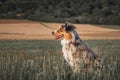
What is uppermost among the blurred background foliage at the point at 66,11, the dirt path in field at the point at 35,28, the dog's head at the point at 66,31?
the dog's head at the point at 66,31

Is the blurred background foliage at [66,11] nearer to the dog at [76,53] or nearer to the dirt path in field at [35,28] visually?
the dirt path in field at [35,28]

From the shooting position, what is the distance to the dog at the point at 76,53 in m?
10.4

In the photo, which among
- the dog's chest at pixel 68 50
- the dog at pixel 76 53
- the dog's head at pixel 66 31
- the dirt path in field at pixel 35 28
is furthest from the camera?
the dirt path in field at pixel 35 28

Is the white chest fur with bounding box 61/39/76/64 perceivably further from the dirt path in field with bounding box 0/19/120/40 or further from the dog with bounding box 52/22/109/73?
the dirt path in field with bounding box 0/19/120/40

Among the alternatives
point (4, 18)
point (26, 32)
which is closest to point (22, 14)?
point (4, 18)

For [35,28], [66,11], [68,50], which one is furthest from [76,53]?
[66,11]

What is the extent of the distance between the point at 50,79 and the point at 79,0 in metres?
70.6

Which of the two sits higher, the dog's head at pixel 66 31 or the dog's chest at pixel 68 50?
the dog's head at pixel 66 31

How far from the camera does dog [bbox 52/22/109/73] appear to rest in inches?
411

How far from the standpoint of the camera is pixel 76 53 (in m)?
10.8

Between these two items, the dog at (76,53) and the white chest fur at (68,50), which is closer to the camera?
the dog at (76,53)

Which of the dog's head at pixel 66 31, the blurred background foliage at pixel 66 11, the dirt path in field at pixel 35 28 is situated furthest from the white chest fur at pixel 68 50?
the blurred background foliage at pixel 66 11

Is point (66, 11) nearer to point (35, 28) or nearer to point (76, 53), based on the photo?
point (35, 28)

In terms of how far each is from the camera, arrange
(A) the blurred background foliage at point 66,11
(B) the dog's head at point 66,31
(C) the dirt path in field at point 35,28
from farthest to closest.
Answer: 1. (A) the blurred background foliage at point 66,11
2. (C) the dirt path in field at point 35,28
3. (B) the dog's head at point 66,31
